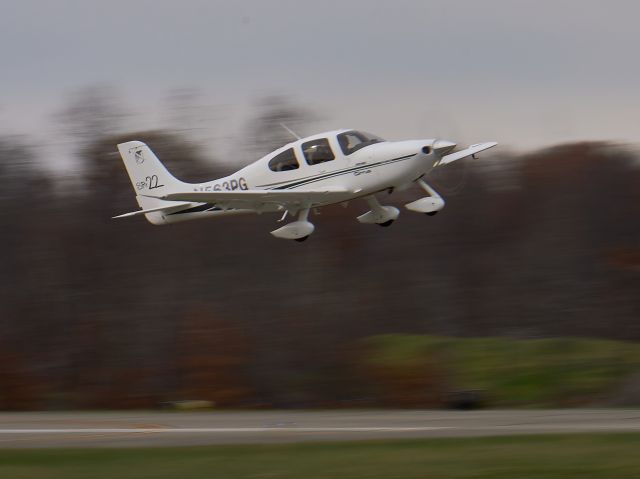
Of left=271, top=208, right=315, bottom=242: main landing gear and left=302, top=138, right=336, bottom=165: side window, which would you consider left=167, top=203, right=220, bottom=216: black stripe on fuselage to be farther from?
left=302, top=138, right=336, bottom=165: side window

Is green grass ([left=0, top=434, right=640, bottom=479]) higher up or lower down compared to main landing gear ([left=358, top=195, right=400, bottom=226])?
lower down

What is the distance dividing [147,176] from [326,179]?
4.92 m

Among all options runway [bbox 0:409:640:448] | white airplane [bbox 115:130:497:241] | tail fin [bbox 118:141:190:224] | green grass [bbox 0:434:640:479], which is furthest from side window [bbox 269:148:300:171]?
green grass [bbox 0:434:640:479]

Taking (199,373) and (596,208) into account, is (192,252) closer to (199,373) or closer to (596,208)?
(199,373)

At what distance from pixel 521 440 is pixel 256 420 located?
10699mm

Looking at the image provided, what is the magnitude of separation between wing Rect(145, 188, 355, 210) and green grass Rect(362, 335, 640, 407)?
18.0 meters

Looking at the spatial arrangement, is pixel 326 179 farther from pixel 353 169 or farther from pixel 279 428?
pixel 279 428

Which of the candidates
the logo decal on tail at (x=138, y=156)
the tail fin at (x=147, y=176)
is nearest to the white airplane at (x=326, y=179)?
the tail fin at (x=147, y=176)

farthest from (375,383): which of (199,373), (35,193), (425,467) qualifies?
(425,467)

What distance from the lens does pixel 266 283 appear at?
1849 inches

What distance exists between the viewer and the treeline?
44250 mm

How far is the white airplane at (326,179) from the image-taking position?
66.0 feet

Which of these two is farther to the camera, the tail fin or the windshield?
the tail fin

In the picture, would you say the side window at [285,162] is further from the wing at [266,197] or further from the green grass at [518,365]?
the green grass at [518,365]
